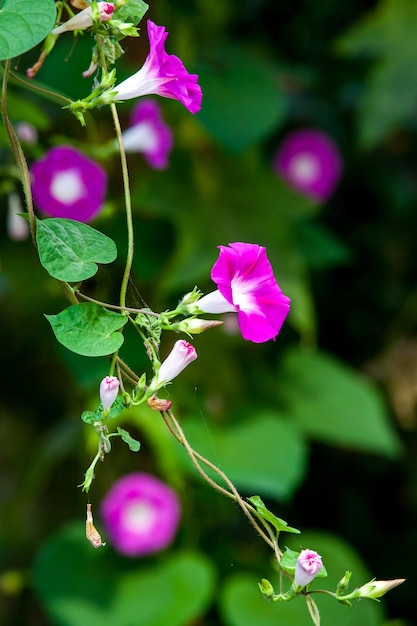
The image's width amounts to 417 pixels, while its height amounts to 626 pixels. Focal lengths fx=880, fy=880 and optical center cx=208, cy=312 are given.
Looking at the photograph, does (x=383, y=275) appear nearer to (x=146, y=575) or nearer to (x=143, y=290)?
(x=143, y=290)

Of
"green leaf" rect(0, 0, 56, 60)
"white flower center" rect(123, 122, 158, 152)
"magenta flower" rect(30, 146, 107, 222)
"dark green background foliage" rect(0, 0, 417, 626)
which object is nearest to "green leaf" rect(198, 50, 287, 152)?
"dark green background foliage" rect(0, 0, 417, 626)

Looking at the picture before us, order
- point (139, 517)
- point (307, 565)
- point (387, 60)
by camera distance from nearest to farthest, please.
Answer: point (307, 565) → point (139, 517) → point (387, 60)

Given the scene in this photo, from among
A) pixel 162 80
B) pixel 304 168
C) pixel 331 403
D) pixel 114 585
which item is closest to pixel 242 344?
pixel 331 403

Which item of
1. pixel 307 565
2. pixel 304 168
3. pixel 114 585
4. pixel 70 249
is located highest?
pixel 70 249

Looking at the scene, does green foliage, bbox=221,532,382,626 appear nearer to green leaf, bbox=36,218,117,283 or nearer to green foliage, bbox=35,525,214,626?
green foliage, bbox=35,525,214,626

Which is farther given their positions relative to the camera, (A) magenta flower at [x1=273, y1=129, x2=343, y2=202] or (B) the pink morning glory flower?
(A) magenta flower at [x1=273, y1=129, x2=343, y2=202]

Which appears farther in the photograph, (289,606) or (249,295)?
(289,606)

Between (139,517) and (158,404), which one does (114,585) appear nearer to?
(139,517)
